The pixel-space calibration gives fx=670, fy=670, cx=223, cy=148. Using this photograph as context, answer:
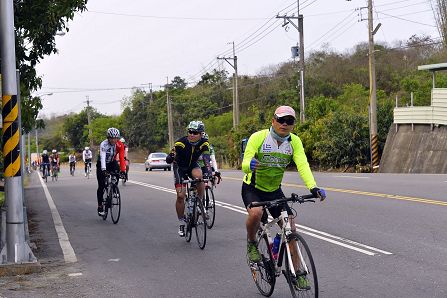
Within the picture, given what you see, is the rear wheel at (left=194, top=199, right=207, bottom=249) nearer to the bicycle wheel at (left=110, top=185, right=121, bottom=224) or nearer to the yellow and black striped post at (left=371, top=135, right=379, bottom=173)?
the bicycle wheel at (left=110, top=185, right=121, bottom=224)

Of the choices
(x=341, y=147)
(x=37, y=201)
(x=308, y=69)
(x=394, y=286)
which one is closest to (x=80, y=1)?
(x=394, y=286)

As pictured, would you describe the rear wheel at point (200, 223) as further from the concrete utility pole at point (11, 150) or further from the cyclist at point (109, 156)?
the cyclist at point (109, 156)

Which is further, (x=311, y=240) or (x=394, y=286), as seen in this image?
(x=311, y=240)

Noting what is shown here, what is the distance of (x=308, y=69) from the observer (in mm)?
71812

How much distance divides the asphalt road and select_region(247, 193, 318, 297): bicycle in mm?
334

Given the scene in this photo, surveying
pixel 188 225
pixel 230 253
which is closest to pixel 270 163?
pixel 230 253

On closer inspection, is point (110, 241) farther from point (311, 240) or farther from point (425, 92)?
point (425, 92)

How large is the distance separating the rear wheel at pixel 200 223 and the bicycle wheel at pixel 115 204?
3.66m

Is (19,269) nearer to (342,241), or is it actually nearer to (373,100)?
(342,241)

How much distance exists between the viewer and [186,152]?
10836mm

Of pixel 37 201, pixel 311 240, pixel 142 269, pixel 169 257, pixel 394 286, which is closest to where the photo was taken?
pixel 394 286

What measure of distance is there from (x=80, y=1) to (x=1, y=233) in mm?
4498

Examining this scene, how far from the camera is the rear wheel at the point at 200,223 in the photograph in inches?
393

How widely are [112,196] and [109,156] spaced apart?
87 centimetres
